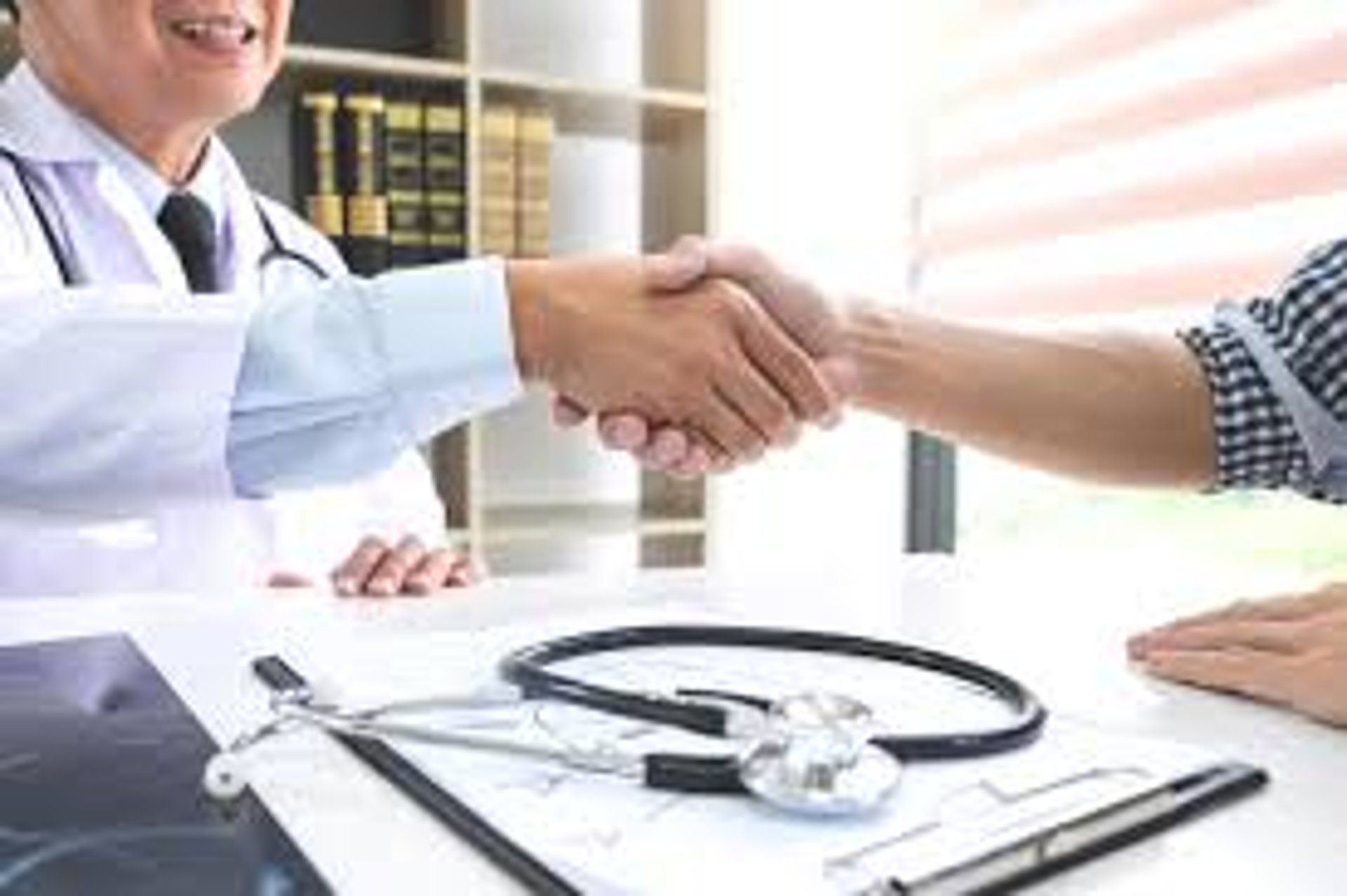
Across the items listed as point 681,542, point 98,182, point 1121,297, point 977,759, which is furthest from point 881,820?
point 681,542

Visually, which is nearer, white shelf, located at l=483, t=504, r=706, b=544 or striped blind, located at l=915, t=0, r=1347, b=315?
striped blind, located at l=915, t=0, r=1347, b=315

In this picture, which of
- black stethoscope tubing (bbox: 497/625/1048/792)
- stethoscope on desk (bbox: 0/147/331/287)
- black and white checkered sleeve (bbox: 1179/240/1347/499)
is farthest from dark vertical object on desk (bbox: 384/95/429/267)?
black stethoscope tubing (bbox: 497/625/1048/792)

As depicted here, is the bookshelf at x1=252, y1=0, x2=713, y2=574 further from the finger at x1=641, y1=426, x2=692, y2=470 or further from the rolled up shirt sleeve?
the rolled up shirt sleeve

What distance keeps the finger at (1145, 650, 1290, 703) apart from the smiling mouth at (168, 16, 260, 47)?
1282 mm

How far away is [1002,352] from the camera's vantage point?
46.0 inches

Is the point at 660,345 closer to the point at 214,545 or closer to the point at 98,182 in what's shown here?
the point at 214,545

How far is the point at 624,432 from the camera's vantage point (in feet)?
3.70

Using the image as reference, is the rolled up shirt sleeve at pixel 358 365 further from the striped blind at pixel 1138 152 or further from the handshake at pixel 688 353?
the striped blind at pixel 1138 152

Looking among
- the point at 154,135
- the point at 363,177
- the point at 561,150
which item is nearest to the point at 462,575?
the point at 154,135

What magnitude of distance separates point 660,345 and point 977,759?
2.00 ft

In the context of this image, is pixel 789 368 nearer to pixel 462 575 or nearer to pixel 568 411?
pixel 568 411

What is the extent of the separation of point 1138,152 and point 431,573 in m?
1.30

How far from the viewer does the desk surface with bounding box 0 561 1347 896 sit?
44 centimetres

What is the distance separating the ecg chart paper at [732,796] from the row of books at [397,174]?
4.50 ft
